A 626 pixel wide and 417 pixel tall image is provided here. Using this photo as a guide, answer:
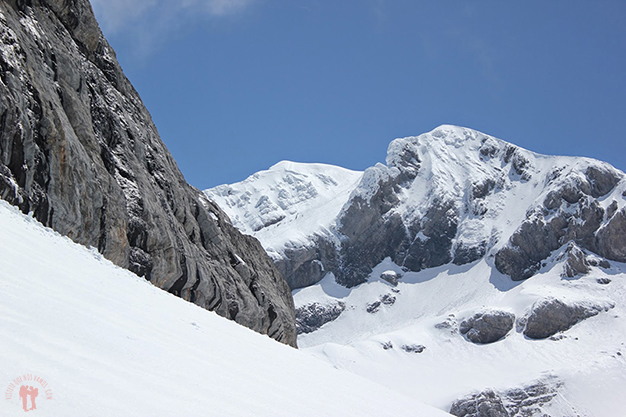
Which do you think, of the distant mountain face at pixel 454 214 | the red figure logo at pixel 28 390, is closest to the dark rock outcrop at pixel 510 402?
the distant mountain face at pixel 454 214

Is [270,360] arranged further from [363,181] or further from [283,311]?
[363,181]

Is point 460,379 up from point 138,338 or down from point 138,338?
up

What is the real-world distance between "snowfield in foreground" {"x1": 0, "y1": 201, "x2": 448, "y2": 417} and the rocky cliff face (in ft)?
11.7

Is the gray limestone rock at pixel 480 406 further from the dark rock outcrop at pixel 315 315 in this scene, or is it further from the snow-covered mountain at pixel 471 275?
the dark rock outcrop at pixel 315 315

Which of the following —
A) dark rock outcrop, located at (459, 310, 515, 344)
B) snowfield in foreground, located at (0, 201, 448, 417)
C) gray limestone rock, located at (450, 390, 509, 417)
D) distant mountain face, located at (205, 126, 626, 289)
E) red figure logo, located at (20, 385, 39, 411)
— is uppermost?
distant mountain face, located at (205, 126, 626, 289)

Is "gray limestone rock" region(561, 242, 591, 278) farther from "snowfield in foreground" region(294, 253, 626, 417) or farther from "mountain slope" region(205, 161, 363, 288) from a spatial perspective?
"mountain slope" region(205, 161, 363, 288)

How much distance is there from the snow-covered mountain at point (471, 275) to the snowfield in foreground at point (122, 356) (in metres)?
79.9

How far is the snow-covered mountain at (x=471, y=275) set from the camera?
9244 centimetres

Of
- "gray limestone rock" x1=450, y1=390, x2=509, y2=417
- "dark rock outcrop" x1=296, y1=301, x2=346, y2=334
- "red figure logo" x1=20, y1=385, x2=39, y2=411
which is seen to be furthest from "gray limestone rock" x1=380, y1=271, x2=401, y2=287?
"red figure logo" x1=20, y1=385, x2=39, y2=411

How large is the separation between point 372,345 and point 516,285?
4154 centimetres

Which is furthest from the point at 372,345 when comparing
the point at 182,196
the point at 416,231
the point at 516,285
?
the point at 182,196

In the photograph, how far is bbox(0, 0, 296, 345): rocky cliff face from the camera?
15.1 meters

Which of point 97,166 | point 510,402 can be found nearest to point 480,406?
point 510,402

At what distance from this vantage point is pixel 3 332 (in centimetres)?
522
